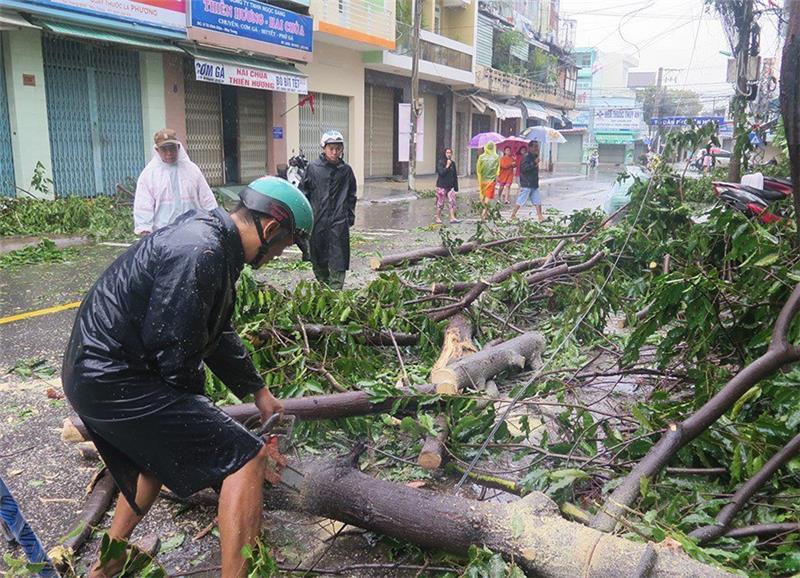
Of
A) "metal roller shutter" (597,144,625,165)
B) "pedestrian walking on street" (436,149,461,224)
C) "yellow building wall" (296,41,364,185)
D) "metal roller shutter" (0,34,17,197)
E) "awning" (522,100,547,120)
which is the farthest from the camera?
"metal roller shutter" (597,144,625,165)

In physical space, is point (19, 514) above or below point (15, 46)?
below

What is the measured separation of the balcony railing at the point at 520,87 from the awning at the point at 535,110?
13.1 inches

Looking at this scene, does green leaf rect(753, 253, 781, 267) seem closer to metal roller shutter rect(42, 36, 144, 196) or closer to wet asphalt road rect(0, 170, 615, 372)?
wet asphalt road rect(0, 170, 615, 372)

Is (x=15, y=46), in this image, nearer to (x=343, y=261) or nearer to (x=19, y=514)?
(x=343, y=261)

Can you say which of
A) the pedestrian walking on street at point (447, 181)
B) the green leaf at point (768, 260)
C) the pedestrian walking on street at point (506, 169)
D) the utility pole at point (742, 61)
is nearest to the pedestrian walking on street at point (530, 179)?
the pedestrian walking on street at point (447, 181)

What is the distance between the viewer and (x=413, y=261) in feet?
23.7

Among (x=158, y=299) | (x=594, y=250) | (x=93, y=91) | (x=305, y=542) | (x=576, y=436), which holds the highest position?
(x=93, y=91)

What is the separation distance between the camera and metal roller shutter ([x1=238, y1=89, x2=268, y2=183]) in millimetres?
18203

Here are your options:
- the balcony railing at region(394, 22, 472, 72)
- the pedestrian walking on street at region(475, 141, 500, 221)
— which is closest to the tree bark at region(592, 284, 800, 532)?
the pedestrian walking on street at region(475, 141, 500, 221)

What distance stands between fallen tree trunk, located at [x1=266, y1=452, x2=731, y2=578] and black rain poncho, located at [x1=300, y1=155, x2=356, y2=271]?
12.3 feet

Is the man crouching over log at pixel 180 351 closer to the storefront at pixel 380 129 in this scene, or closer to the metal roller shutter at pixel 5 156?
the metal roller shutter at pixel 5 156

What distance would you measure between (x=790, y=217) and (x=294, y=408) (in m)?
3.31

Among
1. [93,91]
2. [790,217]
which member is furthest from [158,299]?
[93,91]

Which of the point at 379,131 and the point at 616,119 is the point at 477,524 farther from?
the point at 616,119
